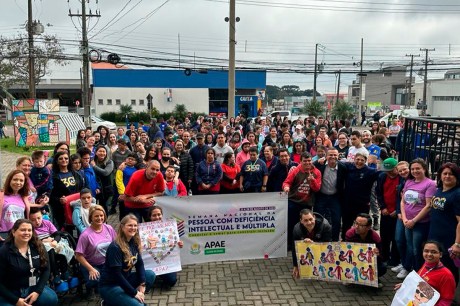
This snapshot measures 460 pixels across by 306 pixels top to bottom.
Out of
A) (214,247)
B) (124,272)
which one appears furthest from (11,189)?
(214,247)

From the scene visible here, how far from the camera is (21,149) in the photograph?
2183 centimetres

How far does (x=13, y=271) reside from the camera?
4.39 m

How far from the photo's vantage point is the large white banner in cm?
655

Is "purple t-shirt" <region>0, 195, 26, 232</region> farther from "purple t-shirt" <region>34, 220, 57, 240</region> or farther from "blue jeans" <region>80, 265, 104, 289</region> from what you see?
"blue jeans" <region>80, 265, 104, 289</region>

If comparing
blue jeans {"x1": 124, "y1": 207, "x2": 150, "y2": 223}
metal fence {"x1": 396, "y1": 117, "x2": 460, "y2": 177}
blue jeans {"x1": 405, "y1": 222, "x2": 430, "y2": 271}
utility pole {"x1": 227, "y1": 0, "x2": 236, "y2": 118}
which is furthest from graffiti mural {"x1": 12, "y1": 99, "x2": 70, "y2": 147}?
blue jeans {"x1": 405, "y1": 222, "x2": 430, "y2": 271}

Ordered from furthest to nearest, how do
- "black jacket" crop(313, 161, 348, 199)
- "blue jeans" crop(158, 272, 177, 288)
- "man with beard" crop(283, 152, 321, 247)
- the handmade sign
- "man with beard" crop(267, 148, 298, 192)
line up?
"man with beard" crop(267, 148, 298, 192), "black jacket" crop(313, 161, 348, 199), "man with beard" crop(283, 152, 321, 247), "blue jeans" crop(158, 272, 177, 288), the handmade sign

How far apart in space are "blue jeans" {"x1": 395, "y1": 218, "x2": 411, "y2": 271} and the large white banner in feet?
5.72

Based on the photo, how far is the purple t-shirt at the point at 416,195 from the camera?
537cm

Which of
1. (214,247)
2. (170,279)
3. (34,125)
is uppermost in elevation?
(34,125)

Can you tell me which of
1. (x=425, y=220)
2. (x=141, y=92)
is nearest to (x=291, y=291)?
(x=425, y=220)

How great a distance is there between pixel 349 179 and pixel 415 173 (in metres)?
1.28

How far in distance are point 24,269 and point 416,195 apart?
489cm

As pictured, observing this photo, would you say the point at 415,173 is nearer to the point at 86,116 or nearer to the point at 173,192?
the point at 173,192

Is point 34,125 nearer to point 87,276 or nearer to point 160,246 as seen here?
point 160,246
